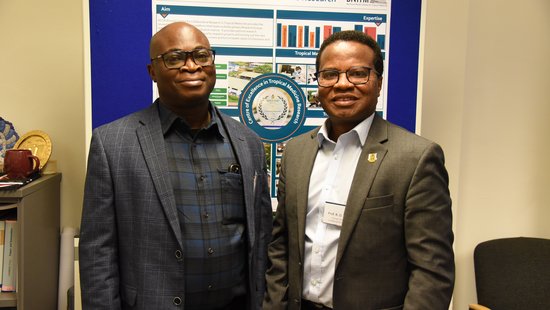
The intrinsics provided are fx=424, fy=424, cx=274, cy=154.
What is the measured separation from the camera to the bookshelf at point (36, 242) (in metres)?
1.93

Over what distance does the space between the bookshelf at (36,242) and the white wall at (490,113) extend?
2.16 meters

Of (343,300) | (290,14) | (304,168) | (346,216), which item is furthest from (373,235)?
(290,14)

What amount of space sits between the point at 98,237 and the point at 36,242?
878mm

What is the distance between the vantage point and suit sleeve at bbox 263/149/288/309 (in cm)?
150

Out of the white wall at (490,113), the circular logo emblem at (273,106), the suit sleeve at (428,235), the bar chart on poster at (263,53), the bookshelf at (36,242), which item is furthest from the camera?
the white wall at (490,113)

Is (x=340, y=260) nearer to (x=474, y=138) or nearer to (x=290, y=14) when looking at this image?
(x=290, y=14)

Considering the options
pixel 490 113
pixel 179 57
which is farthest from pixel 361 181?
pixel 490 113

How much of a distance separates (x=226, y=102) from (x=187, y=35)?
0.68m

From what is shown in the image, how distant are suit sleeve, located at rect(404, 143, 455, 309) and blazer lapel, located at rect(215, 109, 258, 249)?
571mm

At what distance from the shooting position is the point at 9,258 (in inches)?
79.7

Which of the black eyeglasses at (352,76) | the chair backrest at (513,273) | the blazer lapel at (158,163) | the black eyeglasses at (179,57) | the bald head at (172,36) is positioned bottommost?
the chair backrest at (513,273)

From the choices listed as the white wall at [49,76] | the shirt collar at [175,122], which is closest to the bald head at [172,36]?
the shirt collar at [175,122]

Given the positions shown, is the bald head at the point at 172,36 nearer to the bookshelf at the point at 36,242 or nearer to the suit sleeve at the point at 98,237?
the suit sleeve at the point at 98,237

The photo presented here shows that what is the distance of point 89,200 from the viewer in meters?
1.42
